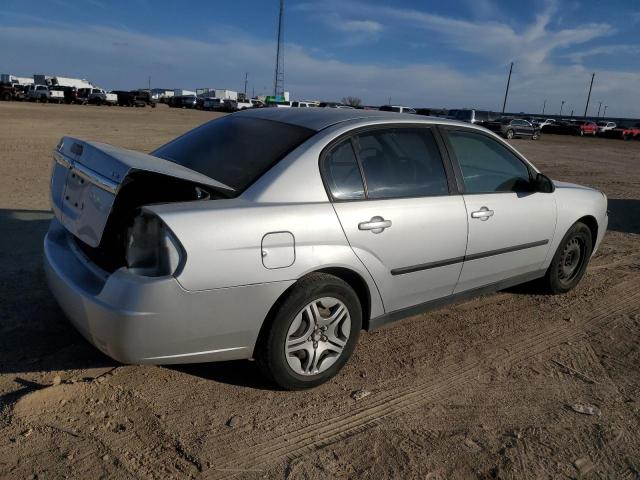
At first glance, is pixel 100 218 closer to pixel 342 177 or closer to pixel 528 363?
pixel 342 177

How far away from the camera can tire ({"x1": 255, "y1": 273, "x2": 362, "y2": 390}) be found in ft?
9.56

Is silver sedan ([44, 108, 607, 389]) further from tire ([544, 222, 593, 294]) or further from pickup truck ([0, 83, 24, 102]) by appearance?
pickup truck ([0, 83, 24, 102])

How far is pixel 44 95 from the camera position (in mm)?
52438

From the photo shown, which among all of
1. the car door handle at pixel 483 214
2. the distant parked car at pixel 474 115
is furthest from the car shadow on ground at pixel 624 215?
the distant parked car at pixel 474 115

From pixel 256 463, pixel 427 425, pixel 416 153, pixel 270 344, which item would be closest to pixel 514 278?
pixel 416 153

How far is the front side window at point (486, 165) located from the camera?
3.93 m

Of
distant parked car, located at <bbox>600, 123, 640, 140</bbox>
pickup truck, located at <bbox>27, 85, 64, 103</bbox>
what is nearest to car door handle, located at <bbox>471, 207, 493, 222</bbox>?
distant parked car, located at <bbox>600, 123, 640, 140</bbox>

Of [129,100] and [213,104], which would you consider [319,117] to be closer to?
[129,100]

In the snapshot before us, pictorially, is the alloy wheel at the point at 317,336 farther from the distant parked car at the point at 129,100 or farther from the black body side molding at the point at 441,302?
the distant parked car at the point at 129,100

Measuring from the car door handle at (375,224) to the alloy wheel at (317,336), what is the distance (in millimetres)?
456

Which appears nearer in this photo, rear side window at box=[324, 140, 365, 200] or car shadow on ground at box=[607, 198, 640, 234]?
rear side window at box=[324, 140, 365, 200]

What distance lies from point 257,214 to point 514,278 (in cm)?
250

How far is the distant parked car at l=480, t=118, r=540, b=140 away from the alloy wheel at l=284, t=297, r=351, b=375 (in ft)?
108

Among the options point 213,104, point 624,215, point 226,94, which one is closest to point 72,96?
point 213,104
